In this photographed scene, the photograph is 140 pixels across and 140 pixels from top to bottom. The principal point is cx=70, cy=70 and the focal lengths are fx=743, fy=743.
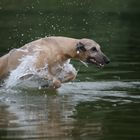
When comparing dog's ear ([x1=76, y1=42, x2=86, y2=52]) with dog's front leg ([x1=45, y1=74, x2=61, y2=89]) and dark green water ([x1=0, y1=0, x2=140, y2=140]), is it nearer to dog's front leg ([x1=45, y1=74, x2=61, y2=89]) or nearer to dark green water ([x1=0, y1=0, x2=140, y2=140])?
dog's front leg ([x1=45, y1=74, x2=61, y2=89])

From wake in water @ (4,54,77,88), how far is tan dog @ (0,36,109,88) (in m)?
0.05

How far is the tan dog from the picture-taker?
14711mm

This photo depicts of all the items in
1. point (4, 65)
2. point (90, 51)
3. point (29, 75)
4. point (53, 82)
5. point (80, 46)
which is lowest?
point (53, 82)

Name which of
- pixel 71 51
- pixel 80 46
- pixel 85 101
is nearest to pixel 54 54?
pixel 71 51

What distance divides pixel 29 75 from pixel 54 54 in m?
0.69

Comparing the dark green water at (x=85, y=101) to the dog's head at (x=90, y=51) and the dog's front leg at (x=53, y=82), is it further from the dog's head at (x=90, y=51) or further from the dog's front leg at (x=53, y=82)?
the dog's head at (x=90, y=51)

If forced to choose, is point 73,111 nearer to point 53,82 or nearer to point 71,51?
point 53,82

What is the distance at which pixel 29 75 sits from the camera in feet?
49.2

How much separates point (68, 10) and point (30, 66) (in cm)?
2718

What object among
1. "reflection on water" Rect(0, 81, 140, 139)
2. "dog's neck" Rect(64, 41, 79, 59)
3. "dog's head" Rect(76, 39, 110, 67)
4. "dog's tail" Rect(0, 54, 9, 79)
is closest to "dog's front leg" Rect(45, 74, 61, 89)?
"reflection on water" Rect(0, 81, 140, 139)

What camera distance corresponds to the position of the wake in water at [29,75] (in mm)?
14773

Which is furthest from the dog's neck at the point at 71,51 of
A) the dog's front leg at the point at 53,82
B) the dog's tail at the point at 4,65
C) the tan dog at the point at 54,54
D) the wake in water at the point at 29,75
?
the dog's tail at the point at 4,65

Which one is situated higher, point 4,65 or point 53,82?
point 4,65

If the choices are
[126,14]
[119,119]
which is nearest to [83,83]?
[119,119]
